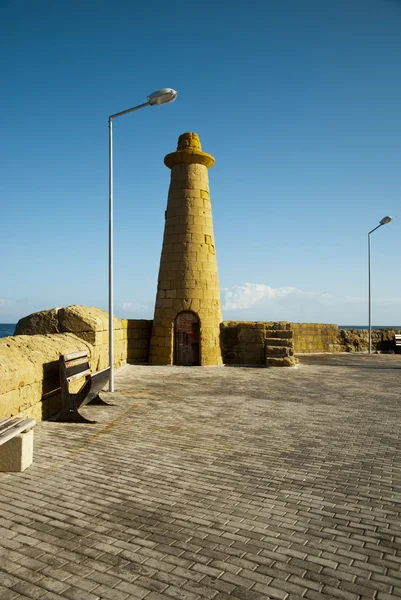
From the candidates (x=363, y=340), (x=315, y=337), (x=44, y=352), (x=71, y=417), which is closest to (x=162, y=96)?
(x=44, y=352)

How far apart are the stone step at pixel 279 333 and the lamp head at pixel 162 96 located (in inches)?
409

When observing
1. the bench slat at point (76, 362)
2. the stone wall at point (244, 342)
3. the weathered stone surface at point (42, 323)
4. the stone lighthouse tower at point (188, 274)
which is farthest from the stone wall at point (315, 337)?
the bench slat at point (76, 362)

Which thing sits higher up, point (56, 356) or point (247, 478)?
point (56, 356)

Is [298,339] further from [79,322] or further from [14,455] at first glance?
[14,455]

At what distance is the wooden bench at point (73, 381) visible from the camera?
7953 millimetres

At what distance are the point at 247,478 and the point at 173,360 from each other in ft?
41.9

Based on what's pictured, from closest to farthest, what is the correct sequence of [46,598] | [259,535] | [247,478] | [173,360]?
[46,598]
[259,535]
[247,478]
[173,360]

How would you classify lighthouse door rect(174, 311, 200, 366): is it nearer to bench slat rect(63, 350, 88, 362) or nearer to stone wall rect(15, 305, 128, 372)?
stone wall rect(15, 305, 128, 372)

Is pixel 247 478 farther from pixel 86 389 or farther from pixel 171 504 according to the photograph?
pixel 86 389

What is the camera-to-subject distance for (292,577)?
3.22 m

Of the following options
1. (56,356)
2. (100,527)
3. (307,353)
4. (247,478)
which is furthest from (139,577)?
(307,353)

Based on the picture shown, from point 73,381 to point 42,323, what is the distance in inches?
177

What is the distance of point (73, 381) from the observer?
27.5 feet

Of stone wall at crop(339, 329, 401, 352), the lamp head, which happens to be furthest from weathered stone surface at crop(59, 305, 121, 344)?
stone wall at crop(339, 329, 401, 352)
